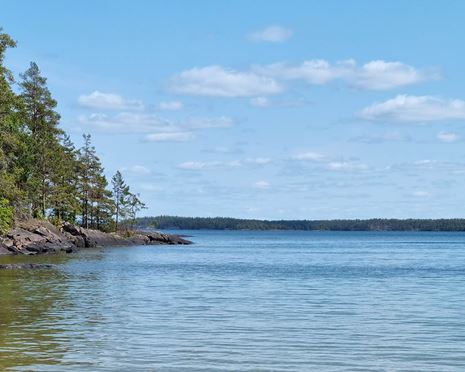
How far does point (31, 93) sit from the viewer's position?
100062mm

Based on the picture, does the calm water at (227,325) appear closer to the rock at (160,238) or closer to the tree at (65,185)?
the tree at (65,185)

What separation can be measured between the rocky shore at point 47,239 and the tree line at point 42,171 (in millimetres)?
1857

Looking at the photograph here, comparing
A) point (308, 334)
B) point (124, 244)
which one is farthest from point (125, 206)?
point (308, 334)

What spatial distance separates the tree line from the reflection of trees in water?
1565 centimetres

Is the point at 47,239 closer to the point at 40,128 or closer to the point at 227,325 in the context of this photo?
the point at 40,128

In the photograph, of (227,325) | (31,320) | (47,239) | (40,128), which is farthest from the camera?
(40,128)

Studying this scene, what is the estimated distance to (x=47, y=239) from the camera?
291 feet

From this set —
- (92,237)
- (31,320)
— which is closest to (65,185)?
(92,237)

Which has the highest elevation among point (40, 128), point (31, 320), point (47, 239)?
point (40, 128)

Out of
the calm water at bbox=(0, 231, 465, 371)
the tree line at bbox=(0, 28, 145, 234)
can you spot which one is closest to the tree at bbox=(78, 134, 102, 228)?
the tree line at bbox=(0, 28, 145, 234)

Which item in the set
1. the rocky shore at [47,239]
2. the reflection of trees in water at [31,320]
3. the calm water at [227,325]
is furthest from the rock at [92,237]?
the reflection of trees in water at [31,320]

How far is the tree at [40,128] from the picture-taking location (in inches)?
3905

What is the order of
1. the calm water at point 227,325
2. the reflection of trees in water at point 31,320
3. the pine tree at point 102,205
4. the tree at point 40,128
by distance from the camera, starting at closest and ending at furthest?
the calm water at point 227,325 < the reflection of trees in water at point 31,320 < the tree at point 40,128 < the pine tree at point 102,205

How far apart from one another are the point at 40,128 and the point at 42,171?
584cm
